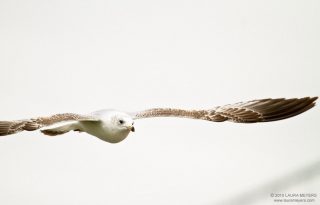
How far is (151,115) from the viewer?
340 inches

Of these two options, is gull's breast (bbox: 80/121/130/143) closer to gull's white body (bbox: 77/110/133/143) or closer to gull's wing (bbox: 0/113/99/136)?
gull's white body (bbox: 77/110/133/143)

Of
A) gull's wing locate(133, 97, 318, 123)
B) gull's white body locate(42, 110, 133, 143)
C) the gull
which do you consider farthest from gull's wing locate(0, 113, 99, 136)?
gull's wing locate(133, 97, 318, 123)

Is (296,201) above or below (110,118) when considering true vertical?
below

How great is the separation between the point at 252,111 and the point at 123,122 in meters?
2.27

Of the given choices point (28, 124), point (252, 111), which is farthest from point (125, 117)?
point (252, 111)

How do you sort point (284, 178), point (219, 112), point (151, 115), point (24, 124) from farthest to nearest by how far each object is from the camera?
point (284, 178)
point (219, 112)
point (151, 115)
point (24, 124)

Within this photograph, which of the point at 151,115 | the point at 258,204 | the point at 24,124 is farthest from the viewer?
the point at 258,204

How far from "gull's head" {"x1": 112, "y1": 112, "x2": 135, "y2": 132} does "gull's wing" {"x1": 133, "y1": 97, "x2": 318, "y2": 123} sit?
0.64m

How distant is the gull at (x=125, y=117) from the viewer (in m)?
7.27

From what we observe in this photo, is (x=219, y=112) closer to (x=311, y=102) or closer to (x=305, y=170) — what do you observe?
(x=311, y=102)

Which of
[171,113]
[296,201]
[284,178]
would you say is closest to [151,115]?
[171,113]

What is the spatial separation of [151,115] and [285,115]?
183 centimetres

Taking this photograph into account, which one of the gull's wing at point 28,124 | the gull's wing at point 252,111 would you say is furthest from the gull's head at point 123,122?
the gull's wing at point 28,124

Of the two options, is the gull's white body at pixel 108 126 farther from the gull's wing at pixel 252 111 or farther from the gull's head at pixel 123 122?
the gull's wing at pixel 252 111
